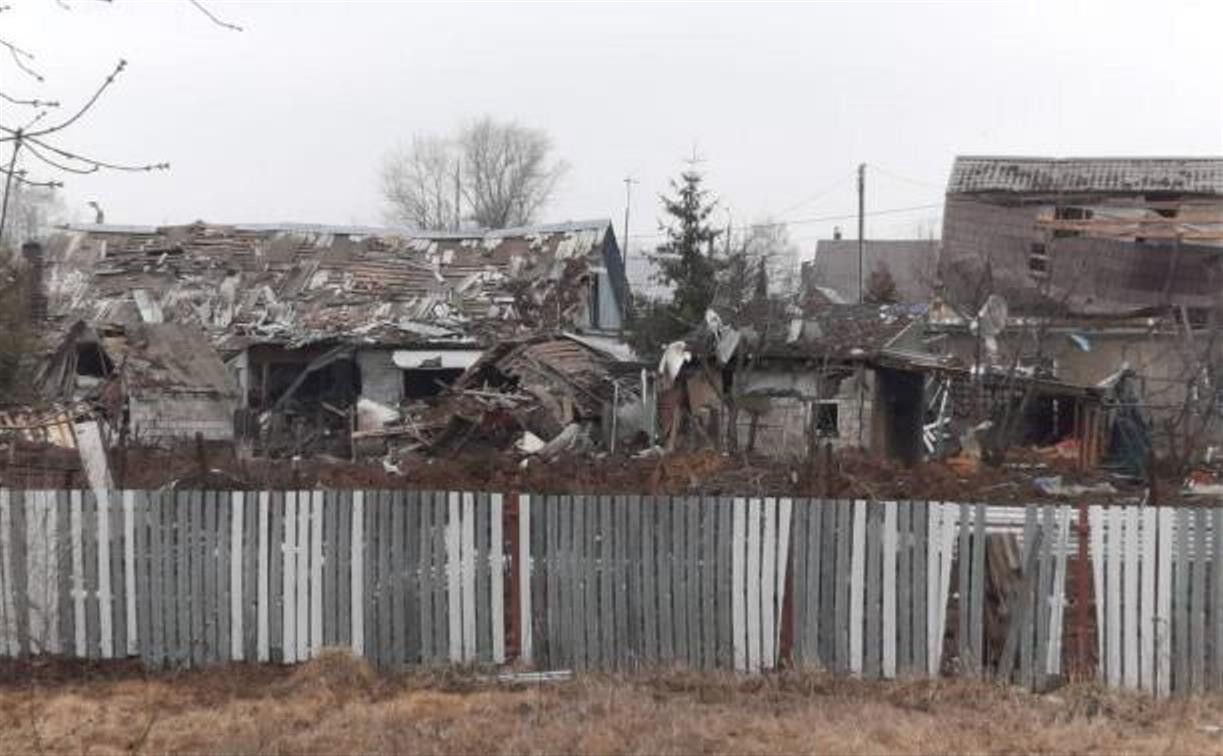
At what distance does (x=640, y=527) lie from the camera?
8047mm

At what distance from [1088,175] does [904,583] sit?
31285 mm

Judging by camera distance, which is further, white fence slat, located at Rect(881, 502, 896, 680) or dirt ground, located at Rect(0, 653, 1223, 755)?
white fence slat, located at Rect(881, 502, 896, 680)

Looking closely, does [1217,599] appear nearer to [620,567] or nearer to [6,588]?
[620,567]

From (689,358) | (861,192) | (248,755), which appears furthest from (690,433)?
(861,192)

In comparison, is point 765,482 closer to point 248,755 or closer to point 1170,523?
point 1170,523

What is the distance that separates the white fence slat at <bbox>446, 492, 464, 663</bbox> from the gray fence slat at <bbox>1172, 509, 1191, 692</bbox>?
4641mm

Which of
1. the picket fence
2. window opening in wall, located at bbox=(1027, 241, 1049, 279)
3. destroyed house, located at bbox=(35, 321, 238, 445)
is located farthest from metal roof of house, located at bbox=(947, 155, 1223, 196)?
the picket fence

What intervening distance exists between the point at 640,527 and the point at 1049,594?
268cm

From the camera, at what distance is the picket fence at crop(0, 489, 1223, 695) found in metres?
7.67

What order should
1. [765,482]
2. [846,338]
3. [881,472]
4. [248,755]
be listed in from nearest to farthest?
[248,755] → [765,482] → [881,472] → [846,338]

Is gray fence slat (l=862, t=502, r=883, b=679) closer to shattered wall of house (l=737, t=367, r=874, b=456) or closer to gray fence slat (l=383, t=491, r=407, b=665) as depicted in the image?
gray fence slat (l=383, t=491, r=407, b=665)

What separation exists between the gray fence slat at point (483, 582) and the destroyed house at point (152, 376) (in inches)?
660

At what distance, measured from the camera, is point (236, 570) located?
26.9 feet

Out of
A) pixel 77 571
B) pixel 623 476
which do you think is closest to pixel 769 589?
pixel 77 571
